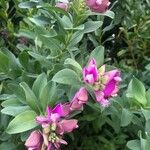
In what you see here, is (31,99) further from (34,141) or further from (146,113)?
(146,113)

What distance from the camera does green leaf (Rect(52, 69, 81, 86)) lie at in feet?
4.16

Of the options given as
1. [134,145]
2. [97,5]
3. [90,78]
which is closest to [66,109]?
[90,78]

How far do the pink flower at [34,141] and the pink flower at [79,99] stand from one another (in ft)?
0.39

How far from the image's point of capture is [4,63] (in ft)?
4.72

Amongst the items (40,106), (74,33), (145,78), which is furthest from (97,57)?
(145,78)

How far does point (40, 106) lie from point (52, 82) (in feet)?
0.25

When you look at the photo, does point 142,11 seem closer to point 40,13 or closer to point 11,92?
point 40,13

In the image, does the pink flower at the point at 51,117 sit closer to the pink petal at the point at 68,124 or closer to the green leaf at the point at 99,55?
the pink petal at the point at 68,124

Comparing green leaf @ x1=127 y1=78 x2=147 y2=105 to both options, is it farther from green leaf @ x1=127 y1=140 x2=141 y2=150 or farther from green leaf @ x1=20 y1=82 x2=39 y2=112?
green leaf @ x1=20 y1=82 x2=39 y2=112

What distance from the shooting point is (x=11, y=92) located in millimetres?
1452

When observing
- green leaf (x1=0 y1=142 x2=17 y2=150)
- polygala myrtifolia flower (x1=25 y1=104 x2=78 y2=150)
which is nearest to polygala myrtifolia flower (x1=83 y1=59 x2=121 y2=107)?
polygala myrtifolia flower (x1=25 y1=104 x2=78 y2=150)

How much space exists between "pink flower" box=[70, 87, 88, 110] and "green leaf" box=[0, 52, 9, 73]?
295 mm

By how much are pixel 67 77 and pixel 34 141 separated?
0.21 metres

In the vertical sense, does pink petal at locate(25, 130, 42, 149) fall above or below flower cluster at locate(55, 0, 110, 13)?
below
